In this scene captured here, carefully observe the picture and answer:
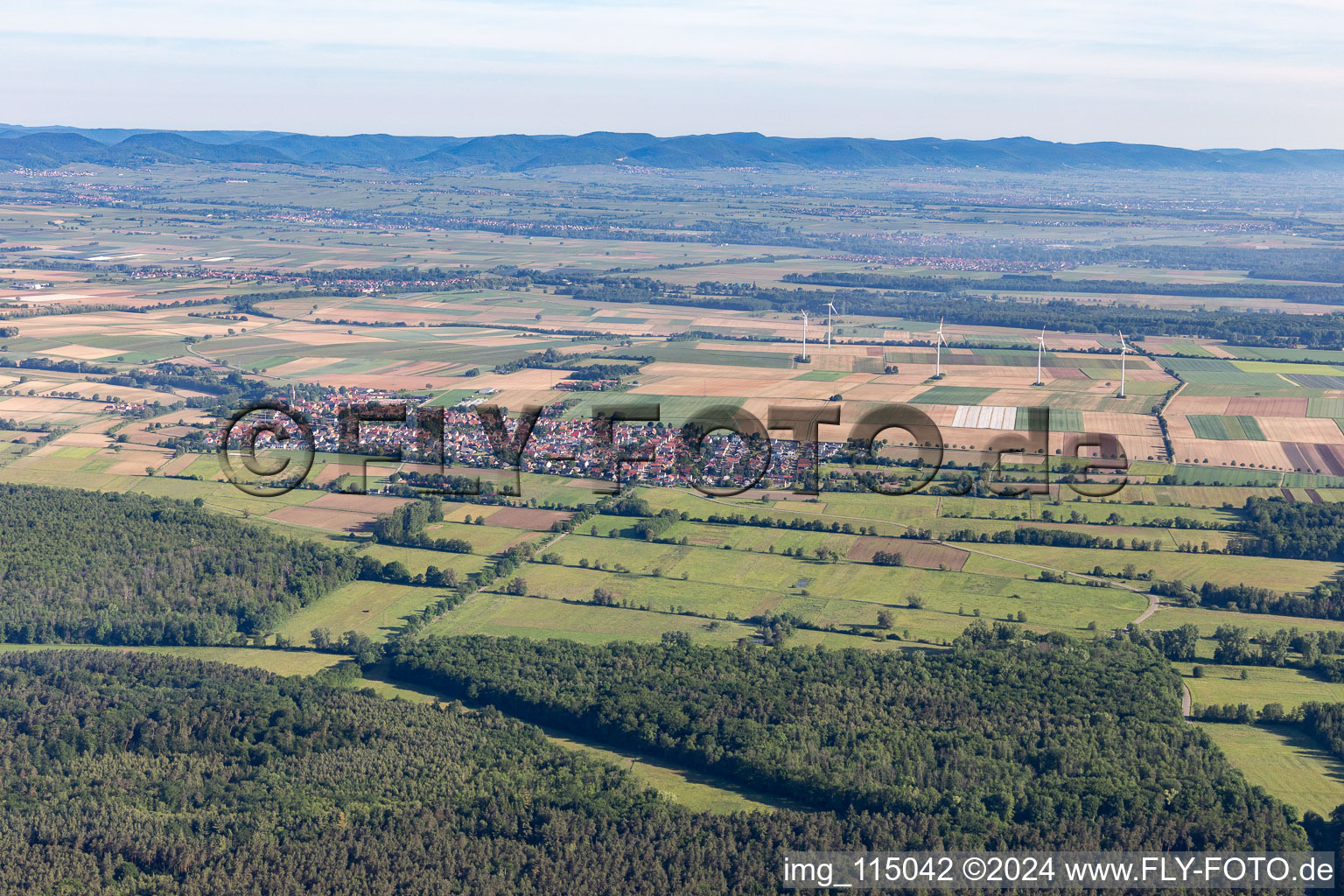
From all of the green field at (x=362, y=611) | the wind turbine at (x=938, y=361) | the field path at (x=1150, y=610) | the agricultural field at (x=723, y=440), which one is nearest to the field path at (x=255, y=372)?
the agricultural field at (x=723, y=440)

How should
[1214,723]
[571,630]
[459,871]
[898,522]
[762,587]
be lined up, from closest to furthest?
[459,871] → [1214,723] → [571,630] → [762,587] → [898,522]

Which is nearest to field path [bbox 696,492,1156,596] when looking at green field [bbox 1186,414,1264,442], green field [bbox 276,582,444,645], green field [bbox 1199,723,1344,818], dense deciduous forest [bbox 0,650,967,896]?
green field [bbox 1199,723,1344,818]

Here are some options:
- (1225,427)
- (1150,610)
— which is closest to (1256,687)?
(1150,610)

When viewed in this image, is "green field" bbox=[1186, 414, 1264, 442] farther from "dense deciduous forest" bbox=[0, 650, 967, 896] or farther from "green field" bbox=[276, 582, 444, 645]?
"green field" bbox=[276, 582, 444, 645]

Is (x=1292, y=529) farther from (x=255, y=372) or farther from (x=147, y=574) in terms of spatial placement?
(x=255, y=372)

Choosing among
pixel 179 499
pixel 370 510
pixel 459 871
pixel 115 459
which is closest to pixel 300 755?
pixel 459 871

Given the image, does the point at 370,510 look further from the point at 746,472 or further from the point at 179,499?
the point at 746,472
